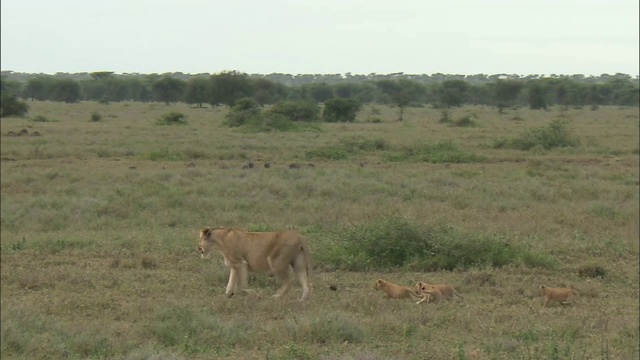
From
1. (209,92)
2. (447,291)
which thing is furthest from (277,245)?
(209,92)

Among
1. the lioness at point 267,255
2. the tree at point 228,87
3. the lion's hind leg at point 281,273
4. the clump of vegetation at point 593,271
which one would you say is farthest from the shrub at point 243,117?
the lion's hind leg at point 281,273

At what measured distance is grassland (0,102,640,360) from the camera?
23.4ft

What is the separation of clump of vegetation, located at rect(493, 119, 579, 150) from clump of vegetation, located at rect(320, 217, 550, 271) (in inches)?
695

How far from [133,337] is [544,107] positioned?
66339 mm

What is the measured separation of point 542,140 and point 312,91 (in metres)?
54.5

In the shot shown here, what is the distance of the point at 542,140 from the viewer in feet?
94.1

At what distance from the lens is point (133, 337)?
7309mm

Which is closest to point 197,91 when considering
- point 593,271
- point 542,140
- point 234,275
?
point 542,140

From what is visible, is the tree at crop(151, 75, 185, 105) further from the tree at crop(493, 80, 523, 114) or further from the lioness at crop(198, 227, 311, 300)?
the lioness at crop(198, 227, 311, 300)

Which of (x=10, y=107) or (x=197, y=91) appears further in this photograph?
(x=197, y=91)

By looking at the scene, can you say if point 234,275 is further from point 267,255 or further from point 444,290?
point 444,290

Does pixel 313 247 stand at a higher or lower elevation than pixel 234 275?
lower

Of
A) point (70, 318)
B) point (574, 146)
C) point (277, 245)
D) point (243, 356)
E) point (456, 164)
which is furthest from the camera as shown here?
point (574, 146)

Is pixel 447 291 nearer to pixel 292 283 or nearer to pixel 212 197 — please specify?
pixel 292 283
